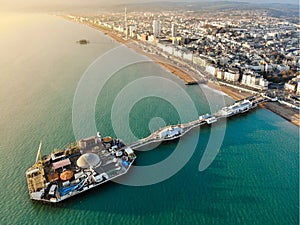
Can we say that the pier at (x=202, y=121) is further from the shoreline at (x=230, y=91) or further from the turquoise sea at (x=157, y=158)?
the shoreline at (x=230, y=91)

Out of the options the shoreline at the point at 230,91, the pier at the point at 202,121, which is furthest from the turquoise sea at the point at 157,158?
the shoreline at the point at 230,91

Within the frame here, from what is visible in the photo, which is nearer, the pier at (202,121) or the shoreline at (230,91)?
the pier at (202,121)

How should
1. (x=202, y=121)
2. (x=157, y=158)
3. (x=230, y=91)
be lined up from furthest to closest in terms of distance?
(x=230, y=91) < (x=202, y=121) < (x=157, y=158)

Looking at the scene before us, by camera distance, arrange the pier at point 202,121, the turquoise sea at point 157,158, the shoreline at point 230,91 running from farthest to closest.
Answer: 1. the shoreline at point 230,91
2. the pier at point 202,121
3. the turquoise sea at point 157,158

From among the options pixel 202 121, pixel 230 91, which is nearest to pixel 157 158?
pixel 202 121

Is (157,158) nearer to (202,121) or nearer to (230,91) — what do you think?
(202,121)

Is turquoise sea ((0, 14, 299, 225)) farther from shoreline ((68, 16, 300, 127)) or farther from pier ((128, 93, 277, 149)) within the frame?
shoreline ((68, 16, 300, 127))

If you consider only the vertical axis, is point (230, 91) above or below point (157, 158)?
above
